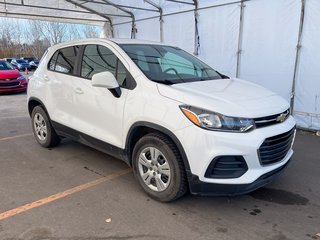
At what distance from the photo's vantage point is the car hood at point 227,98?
3.05 meters

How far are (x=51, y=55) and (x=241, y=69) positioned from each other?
5001 millimetres

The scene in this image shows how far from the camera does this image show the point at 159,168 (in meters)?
3.42

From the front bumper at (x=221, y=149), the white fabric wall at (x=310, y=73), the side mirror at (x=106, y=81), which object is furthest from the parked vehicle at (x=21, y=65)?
the front bumper at (x=221, y=149)

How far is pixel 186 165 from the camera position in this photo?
3.12m

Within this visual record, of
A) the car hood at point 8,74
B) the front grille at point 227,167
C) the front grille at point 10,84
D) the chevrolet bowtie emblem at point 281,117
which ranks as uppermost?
the chevrolet bowtie emblem at point 281,117

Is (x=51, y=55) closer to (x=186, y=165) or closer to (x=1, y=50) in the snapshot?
(x=186, y=165)

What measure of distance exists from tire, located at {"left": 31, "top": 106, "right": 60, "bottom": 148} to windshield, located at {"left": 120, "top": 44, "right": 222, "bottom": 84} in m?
2.03

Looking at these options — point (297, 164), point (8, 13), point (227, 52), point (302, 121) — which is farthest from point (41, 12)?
point (297, 164)

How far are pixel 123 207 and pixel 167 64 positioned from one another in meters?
1.88

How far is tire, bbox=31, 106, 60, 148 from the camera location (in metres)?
5.15

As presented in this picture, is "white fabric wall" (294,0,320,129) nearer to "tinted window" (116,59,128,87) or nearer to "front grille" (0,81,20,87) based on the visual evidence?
"tinted window" (116,59,128,87)

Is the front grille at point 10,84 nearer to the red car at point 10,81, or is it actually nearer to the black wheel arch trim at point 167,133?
the red car at point 10,81

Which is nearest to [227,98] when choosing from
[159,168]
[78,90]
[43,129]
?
[159,168]

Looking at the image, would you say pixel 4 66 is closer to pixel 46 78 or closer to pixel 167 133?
pixel 46 78
